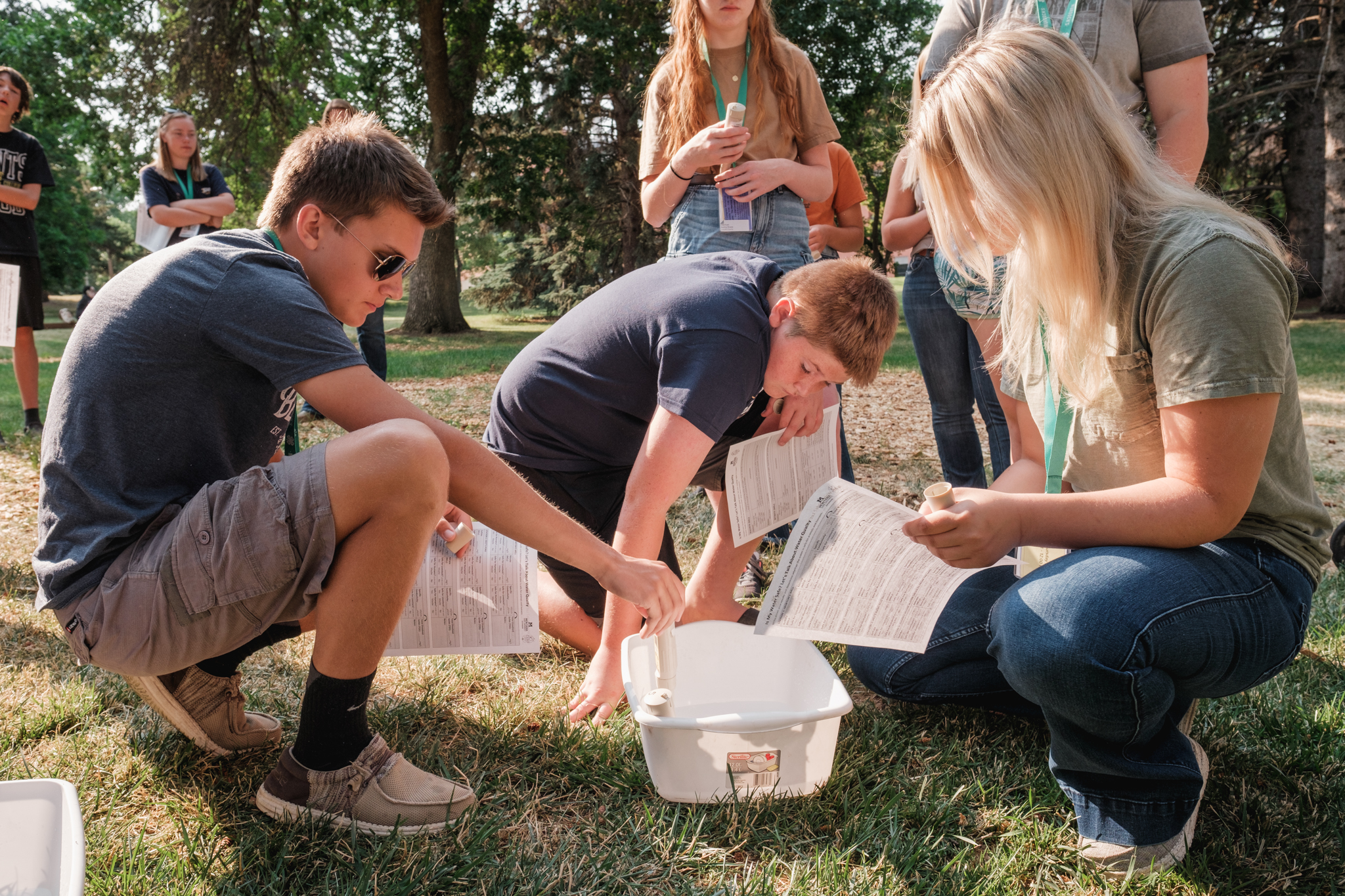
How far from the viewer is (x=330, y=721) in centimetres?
154

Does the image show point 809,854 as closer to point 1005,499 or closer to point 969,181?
point 1005,499

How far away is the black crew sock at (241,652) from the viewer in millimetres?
1731

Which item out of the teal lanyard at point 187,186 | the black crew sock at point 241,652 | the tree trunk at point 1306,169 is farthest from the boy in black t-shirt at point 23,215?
the tree trunk at point 1306,169

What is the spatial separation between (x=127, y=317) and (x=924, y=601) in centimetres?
145

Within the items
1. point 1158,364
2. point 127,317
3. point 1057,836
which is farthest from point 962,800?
point 127,317

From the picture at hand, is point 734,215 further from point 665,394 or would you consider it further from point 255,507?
point 255,507

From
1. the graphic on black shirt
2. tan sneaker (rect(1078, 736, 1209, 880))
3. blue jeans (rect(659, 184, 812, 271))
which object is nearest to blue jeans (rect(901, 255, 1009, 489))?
blue jeans (rect(659, 184, 812, 271))

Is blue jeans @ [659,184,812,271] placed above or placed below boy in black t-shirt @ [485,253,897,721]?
above

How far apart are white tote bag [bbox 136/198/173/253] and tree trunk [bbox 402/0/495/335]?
285 inches

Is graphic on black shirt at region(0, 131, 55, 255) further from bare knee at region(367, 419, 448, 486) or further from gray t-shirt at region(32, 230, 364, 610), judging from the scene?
bare knee at region(367, 419, 448, 486)

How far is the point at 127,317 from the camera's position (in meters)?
1.49

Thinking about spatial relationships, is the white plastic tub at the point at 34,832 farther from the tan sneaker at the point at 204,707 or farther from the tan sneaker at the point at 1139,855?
the tan sneaker at the point at 1139,855

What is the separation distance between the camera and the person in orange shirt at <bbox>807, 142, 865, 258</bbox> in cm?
364

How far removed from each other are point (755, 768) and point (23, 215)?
5207 mm
